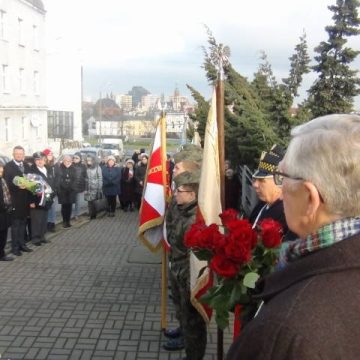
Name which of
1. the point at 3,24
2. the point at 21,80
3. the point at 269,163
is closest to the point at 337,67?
the point at 269,163

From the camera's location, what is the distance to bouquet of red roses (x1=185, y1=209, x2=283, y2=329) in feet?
7.73

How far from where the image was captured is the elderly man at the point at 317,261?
115 cm

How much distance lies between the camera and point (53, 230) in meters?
11.3

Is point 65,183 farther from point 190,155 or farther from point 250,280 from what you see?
point 250,280

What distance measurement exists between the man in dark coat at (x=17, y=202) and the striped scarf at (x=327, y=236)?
7.80m

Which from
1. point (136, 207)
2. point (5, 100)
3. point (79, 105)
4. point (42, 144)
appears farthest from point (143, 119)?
point (136, 207)

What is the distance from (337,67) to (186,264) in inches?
191

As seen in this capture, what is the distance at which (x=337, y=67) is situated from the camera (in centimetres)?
770

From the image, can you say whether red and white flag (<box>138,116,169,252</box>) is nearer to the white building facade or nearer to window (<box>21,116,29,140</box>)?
the white building facade

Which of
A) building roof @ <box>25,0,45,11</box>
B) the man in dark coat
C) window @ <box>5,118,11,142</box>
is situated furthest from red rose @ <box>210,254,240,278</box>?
building roof @ <box>25,0,45,11</box>

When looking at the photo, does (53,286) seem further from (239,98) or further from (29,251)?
(239,98)

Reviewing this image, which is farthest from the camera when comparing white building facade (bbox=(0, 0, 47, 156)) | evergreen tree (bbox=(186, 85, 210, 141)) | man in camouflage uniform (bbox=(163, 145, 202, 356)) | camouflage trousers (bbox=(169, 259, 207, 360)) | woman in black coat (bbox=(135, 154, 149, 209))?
white building facade (bbox=(0, 0, 47, 156))

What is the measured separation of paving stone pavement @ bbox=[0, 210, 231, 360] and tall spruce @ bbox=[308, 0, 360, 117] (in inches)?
154

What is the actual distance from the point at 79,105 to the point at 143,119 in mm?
27510
